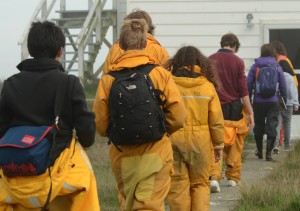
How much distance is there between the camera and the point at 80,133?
5.64 meters

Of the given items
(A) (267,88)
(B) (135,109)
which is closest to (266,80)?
(A) (267,88)

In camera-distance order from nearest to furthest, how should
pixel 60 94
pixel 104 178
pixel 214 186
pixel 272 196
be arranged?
1. pixel 60 94
2. pixel 272 196
3. pixel 214 186
4. pixel 104 178

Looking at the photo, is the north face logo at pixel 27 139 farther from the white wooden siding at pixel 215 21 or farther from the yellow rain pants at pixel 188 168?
the white wooden siding at pixel 215 21

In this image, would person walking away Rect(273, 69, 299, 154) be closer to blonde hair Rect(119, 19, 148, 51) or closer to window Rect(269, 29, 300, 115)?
window Rect(269, 29, 300, 115)

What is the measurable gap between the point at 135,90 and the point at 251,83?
655 cm

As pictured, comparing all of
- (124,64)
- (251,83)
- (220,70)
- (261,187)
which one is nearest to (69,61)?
(251,83)

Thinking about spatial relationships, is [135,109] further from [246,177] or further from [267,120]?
[267,120]

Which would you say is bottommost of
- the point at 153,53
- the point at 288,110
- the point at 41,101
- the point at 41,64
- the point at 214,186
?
the point at 214,186

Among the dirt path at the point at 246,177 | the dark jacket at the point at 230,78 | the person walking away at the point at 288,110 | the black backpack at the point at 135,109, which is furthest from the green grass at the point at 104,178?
the person walking away at the point at 288,110

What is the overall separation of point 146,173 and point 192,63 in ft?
5.14

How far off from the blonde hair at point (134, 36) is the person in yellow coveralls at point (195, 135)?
1.07m

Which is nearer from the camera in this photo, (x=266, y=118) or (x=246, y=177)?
(x=246, y=177)

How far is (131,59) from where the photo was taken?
21.0 feet

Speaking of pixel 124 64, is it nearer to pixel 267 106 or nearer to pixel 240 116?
pixel 240 116
